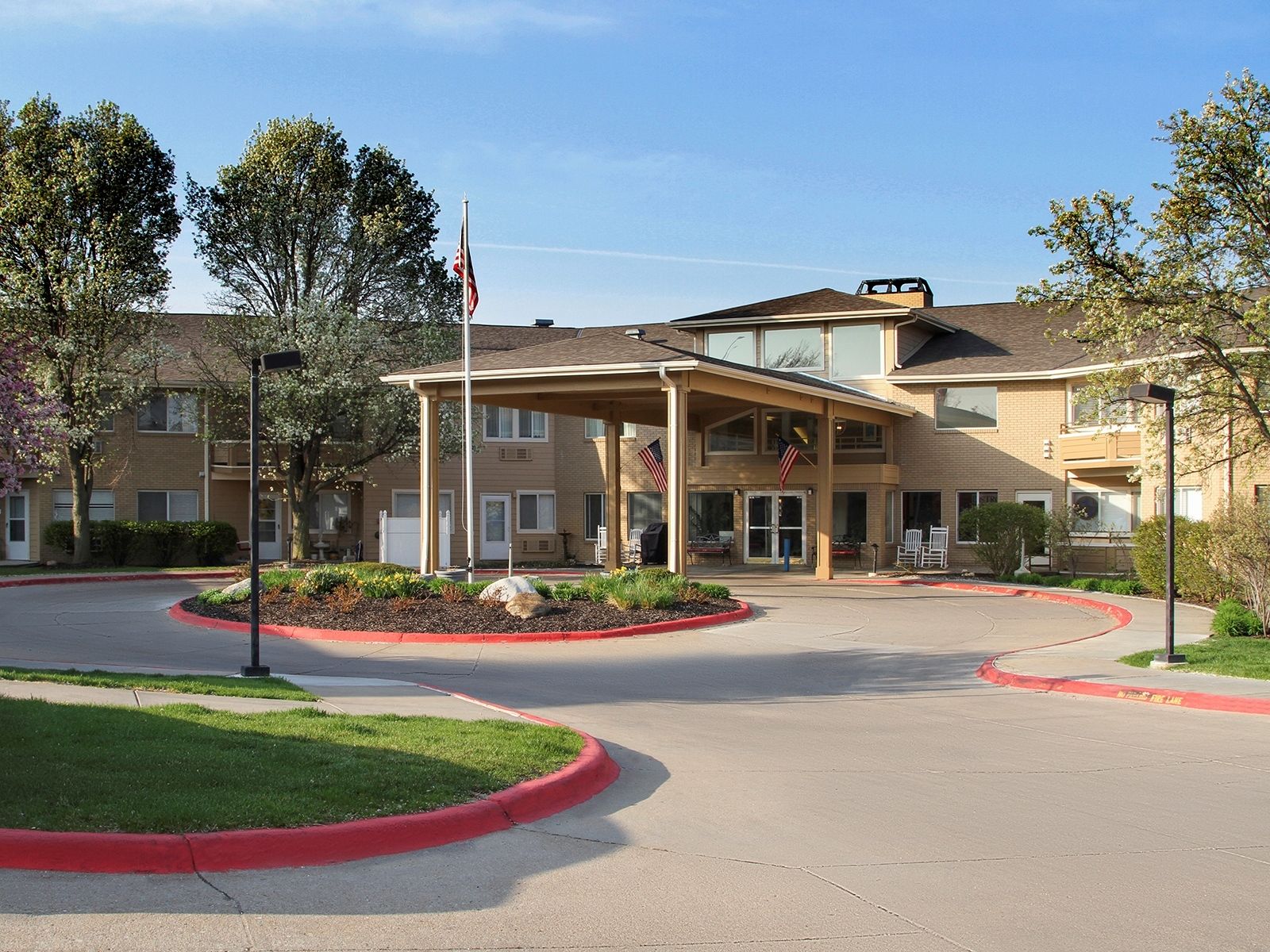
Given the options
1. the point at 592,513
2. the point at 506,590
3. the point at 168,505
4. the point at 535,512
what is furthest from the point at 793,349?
the point at 168,505

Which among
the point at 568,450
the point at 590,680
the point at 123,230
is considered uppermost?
the point at 123,230

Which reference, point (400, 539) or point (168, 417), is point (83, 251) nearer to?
point (168, 417)

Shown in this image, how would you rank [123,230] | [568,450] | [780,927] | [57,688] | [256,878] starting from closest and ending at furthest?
[780,927] < [256,878] < [57,688] < [123,230] < [568,450]

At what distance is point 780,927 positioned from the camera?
5512mm

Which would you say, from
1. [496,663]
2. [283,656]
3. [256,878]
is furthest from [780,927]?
[283,656]

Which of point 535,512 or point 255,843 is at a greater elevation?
point 535,512

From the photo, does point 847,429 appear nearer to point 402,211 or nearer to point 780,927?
point 402,211

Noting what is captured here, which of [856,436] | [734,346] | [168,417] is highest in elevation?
[734,346]

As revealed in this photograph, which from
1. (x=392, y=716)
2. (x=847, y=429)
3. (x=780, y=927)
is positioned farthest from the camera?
(x=847, y=429)

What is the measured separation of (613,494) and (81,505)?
1571 cm

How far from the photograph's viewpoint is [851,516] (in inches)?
1426

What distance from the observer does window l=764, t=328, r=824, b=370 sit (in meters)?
36.4

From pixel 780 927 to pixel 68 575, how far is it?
97.5ft

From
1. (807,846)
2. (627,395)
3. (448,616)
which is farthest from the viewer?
(627,395)
